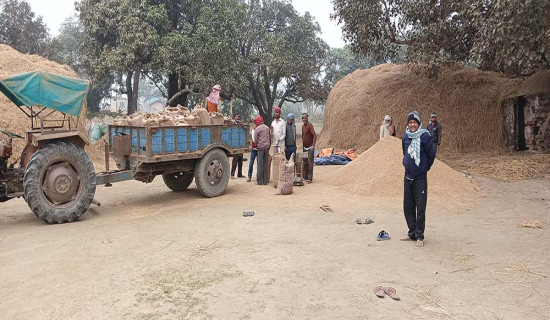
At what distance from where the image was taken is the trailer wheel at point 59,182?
609 cm

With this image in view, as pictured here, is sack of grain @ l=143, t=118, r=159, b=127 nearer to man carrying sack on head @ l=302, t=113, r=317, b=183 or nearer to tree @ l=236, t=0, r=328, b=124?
man carrying sack on head @ l=302, t=113, r=317, b=183

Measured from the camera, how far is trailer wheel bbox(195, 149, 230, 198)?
27.0 ft

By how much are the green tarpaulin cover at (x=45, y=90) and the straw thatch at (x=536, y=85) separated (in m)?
13.2

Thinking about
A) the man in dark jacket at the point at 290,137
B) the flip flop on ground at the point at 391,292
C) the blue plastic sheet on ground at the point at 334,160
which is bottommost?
the flip flop on ground at the point at 391,292

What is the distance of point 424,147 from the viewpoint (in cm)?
513

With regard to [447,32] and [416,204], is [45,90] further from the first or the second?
[447,32]

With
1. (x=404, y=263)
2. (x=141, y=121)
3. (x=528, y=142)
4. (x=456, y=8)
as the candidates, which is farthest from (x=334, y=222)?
(x=528, y=142)

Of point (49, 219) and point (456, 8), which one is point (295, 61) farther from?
point (49, 219)

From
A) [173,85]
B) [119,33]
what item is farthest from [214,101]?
[173,85]

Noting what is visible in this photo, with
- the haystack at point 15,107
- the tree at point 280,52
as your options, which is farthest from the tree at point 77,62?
the tree at point 280,52

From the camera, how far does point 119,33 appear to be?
1834cm

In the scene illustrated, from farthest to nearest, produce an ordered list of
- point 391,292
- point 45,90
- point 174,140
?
point 174,140 < point 45,90 < point 391,292

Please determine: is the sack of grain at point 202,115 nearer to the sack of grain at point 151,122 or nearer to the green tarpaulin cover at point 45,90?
the sack of grain at point 151,122

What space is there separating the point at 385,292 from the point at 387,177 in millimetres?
5187
